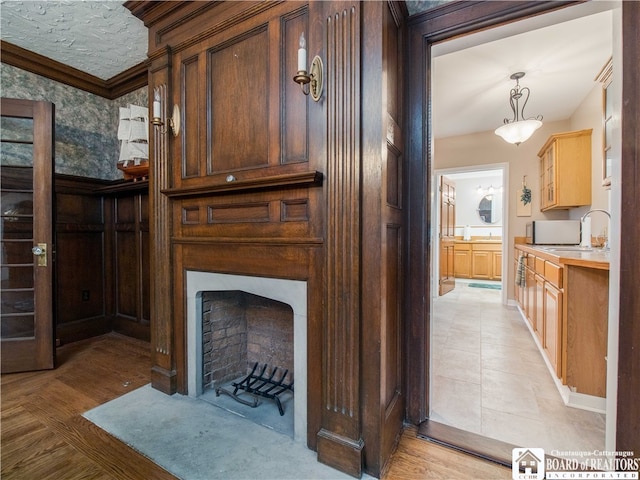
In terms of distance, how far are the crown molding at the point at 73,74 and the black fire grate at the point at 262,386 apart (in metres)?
2.98

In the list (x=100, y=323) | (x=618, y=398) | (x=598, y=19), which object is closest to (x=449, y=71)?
(x=598, y=19)

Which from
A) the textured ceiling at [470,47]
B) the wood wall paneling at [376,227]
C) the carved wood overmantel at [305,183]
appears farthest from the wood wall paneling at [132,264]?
the wood wall paneling at [376,227]

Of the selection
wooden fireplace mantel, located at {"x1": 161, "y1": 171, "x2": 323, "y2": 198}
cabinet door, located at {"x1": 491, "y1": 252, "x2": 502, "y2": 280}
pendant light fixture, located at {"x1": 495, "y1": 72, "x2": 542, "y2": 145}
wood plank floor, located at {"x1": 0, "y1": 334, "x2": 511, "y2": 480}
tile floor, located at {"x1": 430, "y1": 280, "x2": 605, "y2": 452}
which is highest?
pendant light fixture, located at {"x1": 495, "y1": 72, "x2": 542, "y2": 145}

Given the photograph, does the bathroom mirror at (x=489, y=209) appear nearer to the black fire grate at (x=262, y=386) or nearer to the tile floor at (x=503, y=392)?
the tile floor at (x=503, y=392)

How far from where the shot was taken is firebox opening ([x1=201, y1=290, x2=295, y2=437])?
195 cm

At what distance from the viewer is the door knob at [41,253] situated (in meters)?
2.38

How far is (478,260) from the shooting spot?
7.17 metres

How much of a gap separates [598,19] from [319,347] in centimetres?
316

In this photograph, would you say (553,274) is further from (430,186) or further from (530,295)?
(430,186)

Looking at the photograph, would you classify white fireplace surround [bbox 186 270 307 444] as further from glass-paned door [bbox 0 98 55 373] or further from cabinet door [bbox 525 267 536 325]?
cabinet door [bbox 525 267 536 325]

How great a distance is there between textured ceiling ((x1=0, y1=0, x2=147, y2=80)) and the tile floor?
3.50 m

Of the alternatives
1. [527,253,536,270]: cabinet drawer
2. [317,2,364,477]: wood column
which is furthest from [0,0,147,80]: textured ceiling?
[527,253,536,270]: cabinet drawer

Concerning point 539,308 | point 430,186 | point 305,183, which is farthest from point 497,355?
point 305,183

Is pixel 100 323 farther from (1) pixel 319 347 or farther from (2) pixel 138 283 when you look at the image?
(1) pixel 319 347
